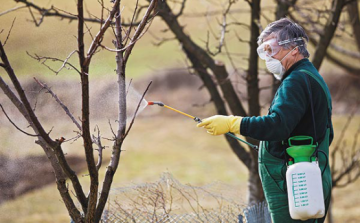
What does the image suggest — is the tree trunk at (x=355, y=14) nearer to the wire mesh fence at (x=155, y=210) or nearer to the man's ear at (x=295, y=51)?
the wire mesh fence at (x=155, y=210)

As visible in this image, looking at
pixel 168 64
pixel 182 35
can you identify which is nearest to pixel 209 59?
pixel 182 35

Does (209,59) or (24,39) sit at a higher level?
(24,39)

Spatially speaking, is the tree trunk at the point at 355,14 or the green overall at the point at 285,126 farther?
the tree trunk at the point at 355,14

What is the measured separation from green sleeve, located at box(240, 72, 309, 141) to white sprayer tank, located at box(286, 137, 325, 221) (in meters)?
0.18

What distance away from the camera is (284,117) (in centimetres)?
259

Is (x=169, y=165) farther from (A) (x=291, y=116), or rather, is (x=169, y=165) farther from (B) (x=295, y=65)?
(A) (x=291, y=116)

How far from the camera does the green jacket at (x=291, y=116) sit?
2.60 m

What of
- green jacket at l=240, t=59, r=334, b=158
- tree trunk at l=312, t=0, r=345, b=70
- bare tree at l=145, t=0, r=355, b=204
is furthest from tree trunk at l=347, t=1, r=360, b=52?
green jacket at l=240, t=59, r=334, b=158

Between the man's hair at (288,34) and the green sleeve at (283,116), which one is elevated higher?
the man's hair at (288,34)

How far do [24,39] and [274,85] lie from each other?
8.44 feet

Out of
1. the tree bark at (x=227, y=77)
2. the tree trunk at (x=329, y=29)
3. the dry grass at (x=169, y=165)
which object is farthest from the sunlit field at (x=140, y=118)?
the tree trunk at (x=329, y=29)

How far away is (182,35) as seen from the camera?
5168mm

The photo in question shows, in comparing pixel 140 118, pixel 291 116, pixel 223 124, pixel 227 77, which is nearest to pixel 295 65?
pixel 291 116

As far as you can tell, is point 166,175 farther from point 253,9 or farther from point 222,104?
point 253,9
